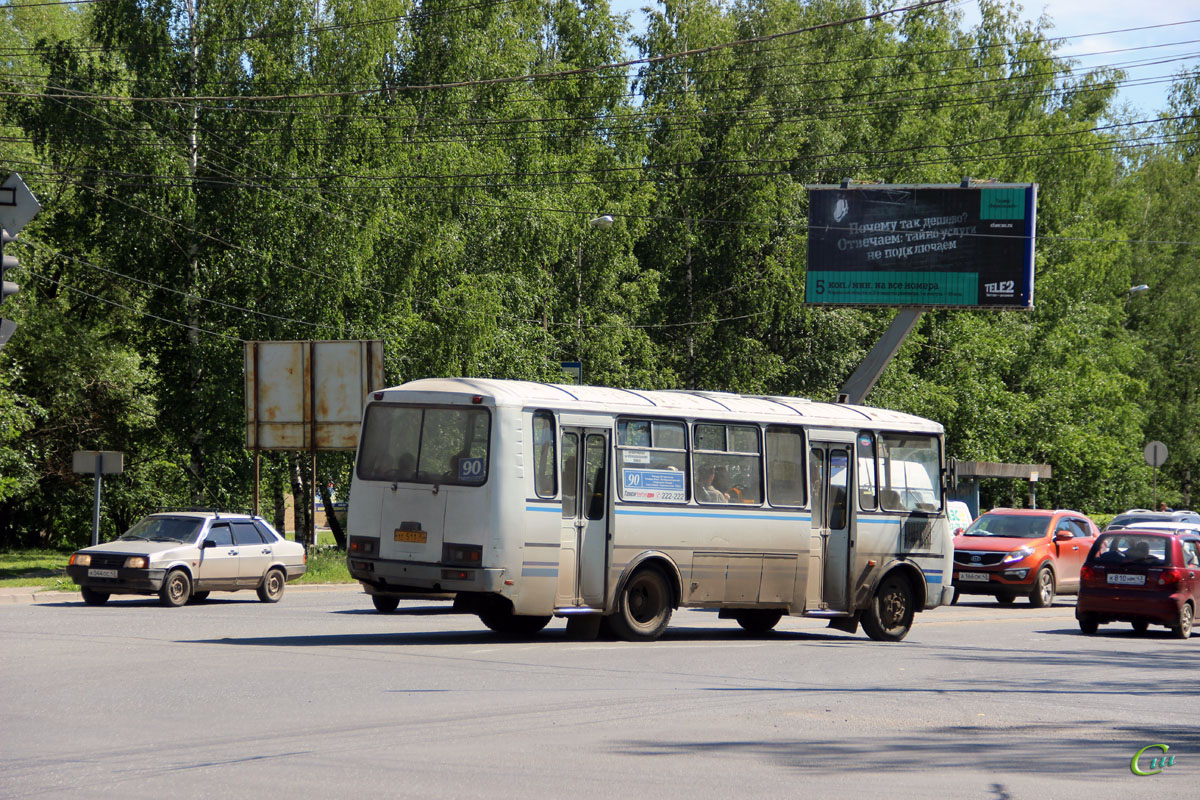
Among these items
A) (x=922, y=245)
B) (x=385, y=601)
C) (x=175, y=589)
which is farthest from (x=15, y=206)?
(x=922, y=245)

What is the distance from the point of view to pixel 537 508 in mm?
16484

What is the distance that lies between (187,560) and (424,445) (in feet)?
27.2

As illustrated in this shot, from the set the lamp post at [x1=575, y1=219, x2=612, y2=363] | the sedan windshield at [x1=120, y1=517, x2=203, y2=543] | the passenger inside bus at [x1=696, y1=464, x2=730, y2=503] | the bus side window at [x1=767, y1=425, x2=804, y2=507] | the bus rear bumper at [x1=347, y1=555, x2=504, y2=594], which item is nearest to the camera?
the bus rear bumper at [x1=347, y1=555, x2=504, y2=594]

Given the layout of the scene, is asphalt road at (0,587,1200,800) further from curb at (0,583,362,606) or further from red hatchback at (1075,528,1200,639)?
curb at (0,583,362,606)

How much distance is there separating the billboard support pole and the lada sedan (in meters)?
22.8

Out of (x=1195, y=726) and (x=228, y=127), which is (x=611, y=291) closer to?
(x=228, y=127)

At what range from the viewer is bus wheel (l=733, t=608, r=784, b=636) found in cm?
2025

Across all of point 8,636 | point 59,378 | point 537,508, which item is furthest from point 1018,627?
point 59,378

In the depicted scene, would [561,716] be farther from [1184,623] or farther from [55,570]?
[55,570]

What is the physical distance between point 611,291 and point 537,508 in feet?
113

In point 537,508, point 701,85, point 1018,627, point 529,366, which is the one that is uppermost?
point 701,85

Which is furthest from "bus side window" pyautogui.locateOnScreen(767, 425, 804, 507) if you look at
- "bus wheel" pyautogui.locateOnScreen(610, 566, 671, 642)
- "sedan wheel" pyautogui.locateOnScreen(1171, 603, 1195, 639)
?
"sedan wheel" pyautogui.locateOnScreen(1171, 603, 1195, 639)

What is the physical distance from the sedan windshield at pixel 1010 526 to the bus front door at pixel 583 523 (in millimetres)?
16025

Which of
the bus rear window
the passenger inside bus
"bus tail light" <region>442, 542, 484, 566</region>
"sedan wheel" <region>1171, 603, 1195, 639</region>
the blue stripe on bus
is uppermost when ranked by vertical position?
the bus rear window
